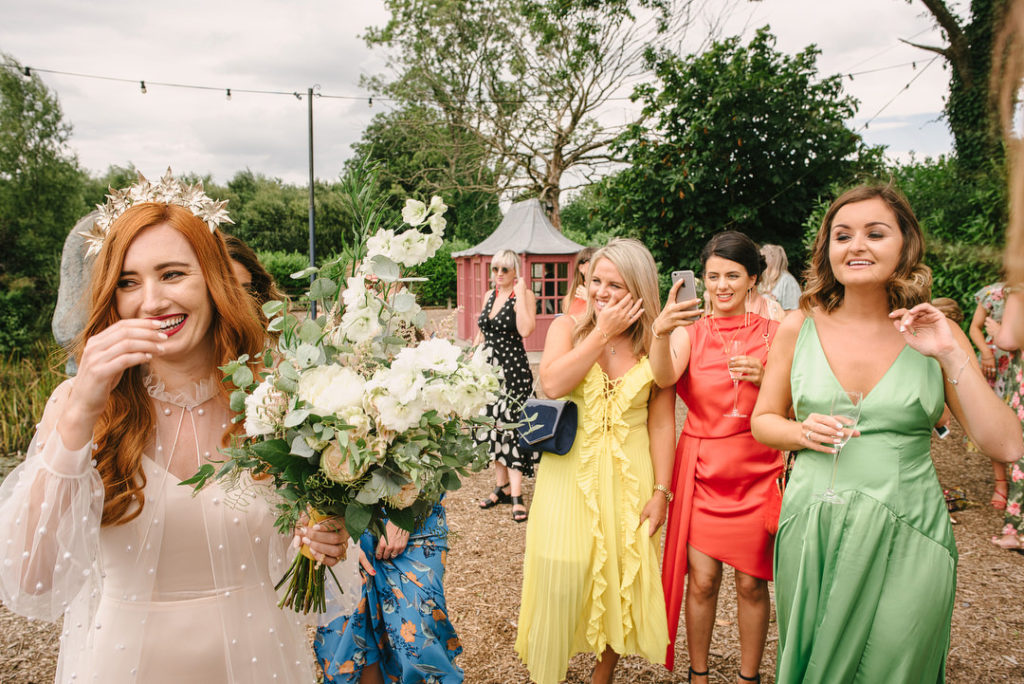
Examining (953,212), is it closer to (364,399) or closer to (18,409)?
Answer: (364,399)

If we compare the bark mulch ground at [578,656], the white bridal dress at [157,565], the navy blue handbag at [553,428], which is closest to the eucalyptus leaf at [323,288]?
the white bridal dress at [157,565]

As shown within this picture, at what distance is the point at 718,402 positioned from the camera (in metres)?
2.96

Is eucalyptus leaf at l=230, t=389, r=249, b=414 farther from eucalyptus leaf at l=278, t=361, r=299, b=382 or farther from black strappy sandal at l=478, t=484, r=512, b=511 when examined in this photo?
black strappy sandal at l=478, t=484, r=512, b=511

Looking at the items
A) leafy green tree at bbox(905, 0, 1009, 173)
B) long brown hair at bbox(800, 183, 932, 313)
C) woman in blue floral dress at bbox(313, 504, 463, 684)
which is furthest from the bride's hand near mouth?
leafy green tree at bbox(905, 0, 1009, 173)

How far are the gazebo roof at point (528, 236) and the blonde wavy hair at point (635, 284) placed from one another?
11.8 metres

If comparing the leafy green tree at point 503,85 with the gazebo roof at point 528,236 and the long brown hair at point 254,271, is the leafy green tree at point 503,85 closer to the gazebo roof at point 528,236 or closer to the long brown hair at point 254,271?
the gazebo roof at point 528,236

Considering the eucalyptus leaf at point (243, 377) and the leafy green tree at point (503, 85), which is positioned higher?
the leafy green tree at point (503, 85)

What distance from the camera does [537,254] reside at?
15180 millimetres

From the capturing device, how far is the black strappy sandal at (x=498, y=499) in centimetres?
587

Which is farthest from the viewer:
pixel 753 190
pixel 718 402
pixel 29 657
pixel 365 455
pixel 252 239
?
pixel 252 239

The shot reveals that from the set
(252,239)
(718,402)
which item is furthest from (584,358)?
(252,239)

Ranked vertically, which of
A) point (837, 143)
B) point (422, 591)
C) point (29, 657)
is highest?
point (837, 143)

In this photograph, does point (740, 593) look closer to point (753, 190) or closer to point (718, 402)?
point (718, 402)

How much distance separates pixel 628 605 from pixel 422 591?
0.97m
